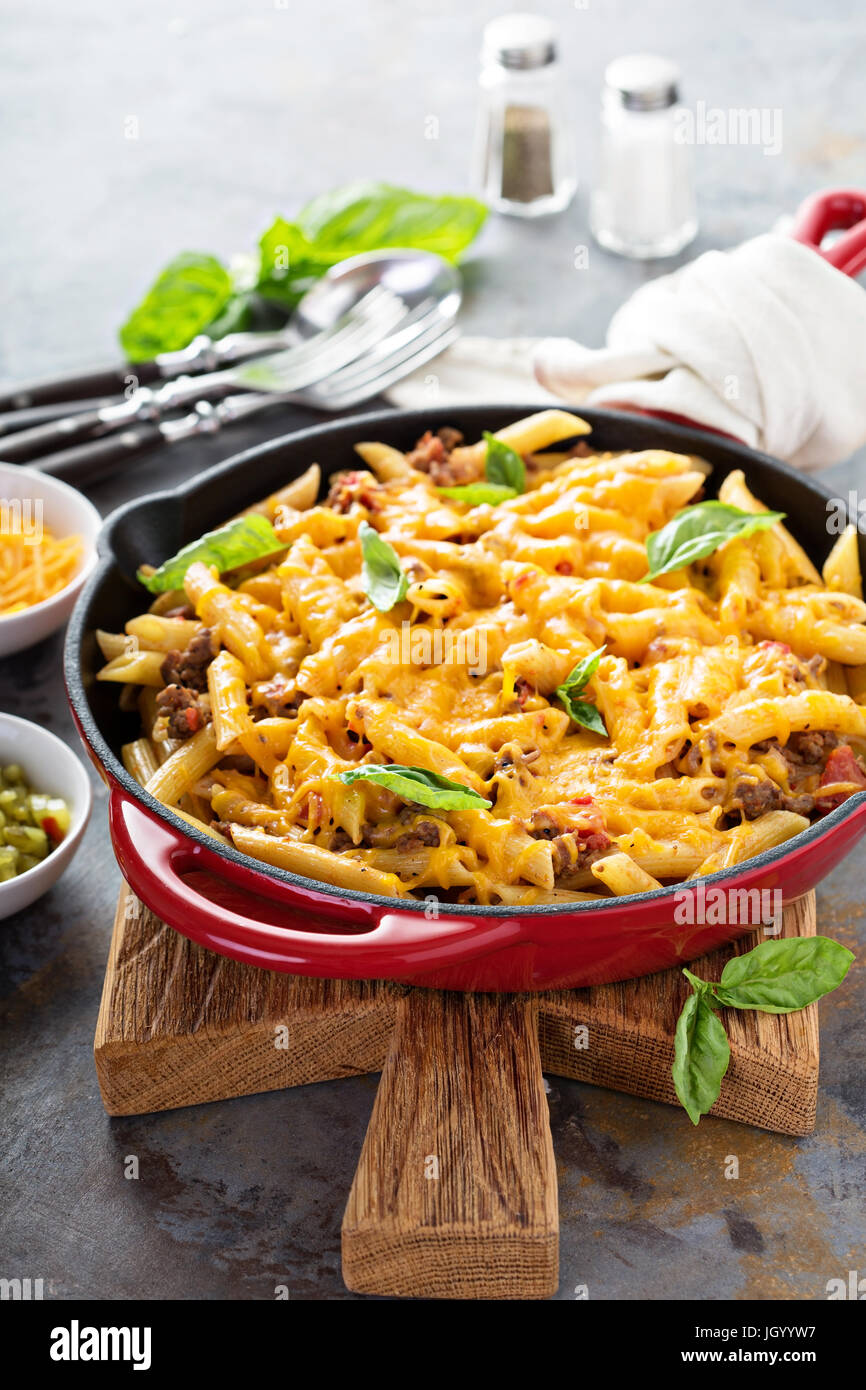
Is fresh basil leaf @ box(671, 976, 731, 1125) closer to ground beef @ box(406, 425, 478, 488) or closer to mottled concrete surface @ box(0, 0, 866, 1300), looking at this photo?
mottled concrete surface @ box(0, 0, 866, 1300)

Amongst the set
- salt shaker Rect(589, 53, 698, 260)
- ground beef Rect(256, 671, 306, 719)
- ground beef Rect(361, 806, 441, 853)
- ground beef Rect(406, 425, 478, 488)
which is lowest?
ground beef Rect(361, 806, 441, 853)

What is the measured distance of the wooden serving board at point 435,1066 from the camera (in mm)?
2258

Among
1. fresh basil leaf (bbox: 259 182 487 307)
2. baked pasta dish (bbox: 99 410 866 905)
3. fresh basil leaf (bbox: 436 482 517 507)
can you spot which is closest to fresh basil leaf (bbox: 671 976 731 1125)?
baked pasta dish (bbox: 99 410 866 905)

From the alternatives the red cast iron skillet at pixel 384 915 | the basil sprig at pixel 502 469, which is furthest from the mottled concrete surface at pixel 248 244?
the basil sprig at pixel 502 469

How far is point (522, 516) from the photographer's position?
10.2ft

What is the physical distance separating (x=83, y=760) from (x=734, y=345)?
6.16 feet

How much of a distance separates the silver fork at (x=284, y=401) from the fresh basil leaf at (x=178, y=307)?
281mm

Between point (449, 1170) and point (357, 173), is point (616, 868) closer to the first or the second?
point (449, 1170)

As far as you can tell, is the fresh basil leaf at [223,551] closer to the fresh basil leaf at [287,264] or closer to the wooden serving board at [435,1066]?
the wooden serving board at [435,1066]

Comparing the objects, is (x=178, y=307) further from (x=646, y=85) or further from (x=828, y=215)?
(x=828, y=215)

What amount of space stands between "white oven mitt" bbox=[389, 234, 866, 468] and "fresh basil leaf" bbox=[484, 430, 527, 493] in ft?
1.36

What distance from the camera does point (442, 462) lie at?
3350mm

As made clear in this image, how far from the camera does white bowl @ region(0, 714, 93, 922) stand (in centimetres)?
284

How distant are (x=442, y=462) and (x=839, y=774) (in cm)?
124
